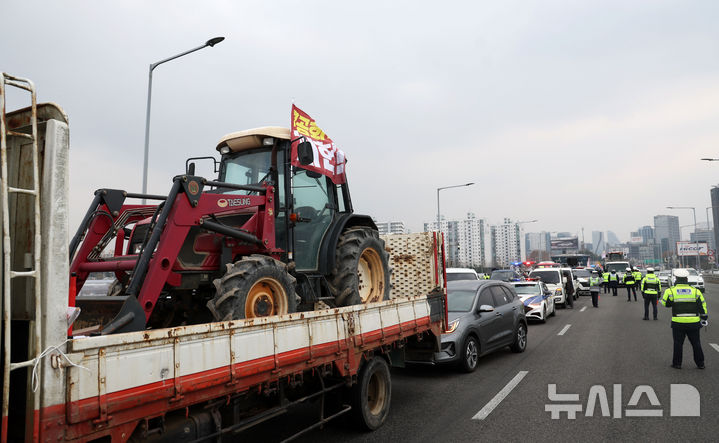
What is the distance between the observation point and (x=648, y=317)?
16406mm

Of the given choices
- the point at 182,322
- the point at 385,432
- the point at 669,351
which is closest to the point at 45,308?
the point at 182,322

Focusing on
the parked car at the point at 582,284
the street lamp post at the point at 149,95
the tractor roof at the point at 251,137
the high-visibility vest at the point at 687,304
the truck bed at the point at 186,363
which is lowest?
the parked car at the point at 582,284

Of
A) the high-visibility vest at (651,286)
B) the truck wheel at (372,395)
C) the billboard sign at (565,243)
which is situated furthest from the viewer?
the billboard sign at (565,243)

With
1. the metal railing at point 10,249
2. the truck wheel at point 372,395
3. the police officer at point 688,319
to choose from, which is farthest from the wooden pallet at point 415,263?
the metal railing at point 10,249

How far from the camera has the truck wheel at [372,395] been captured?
5.71 meters

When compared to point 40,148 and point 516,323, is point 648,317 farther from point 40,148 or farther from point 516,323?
point 40,148

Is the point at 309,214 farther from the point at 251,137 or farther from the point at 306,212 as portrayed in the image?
the point at 251,137

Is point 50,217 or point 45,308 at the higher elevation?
point 50,217

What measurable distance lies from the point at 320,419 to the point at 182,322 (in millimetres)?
2179

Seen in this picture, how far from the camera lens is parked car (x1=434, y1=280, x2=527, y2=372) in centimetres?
878

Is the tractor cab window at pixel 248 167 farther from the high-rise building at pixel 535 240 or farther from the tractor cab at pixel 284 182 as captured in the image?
the high-rise building at pixel 535 240

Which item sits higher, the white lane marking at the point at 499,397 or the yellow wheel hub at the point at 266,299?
the yellow wheel hub at the point at 266,299

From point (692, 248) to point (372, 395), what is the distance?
75015 millimetres

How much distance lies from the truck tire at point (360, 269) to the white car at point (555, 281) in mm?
15092
